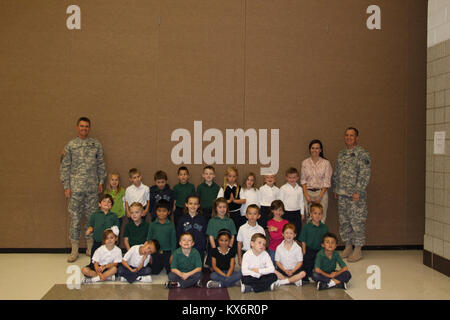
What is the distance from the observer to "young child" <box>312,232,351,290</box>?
13.8 ft

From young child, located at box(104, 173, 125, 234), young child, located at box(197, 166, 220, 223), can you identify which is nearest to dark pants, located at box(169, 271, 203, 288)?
young child, located at box(197, 166, 220, 223)

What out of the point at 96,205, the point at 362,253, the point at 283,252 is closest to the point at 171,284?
the point at 283,252

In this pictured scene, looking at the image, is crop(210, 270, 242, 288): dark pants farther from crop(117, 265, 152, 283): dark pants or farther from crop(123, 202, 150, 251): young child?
crop(123, 202, 150, 251): young child

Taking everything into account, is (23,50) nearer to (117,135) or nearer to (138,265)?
(117,135)

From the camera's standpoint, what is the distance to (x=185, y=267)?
4.26 meters

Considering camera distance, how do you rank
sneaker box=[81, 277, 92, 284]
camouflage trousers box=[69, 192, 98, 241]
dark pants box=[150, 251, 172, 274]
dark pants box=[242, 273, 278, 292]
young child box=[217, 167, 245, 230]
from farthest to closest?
1. camouflage trousers box=[69, 192, 98, 241]
2. young child box=[217, 167, 245, 230]
3. dark pants box=[150, 251, 172, 274]
4. sneaker box=[81, 277, 92, 284]
5. dark pants box=[242, 273, 278, 292]

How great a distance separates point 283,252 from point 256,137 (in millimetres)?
1976

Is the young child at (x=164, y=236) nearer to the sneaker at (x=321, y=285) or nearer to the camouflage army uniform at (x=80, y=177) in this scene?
the camouflage army uniform at (x=80, y=177)

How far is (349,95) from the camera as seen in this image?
5.95 m

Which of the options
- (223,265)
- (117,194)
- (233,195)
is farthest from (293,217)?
(117,194)

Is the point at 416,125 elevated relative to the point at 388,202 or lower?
elevated

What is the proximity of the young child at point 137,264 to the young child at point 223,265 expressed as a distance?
2.36 ft

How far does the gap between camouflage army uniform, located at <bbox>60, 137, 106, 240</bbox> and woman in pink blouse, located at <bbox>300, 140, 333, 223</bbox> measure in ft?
9.17

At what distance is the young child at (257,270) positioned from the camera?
4.10 m
